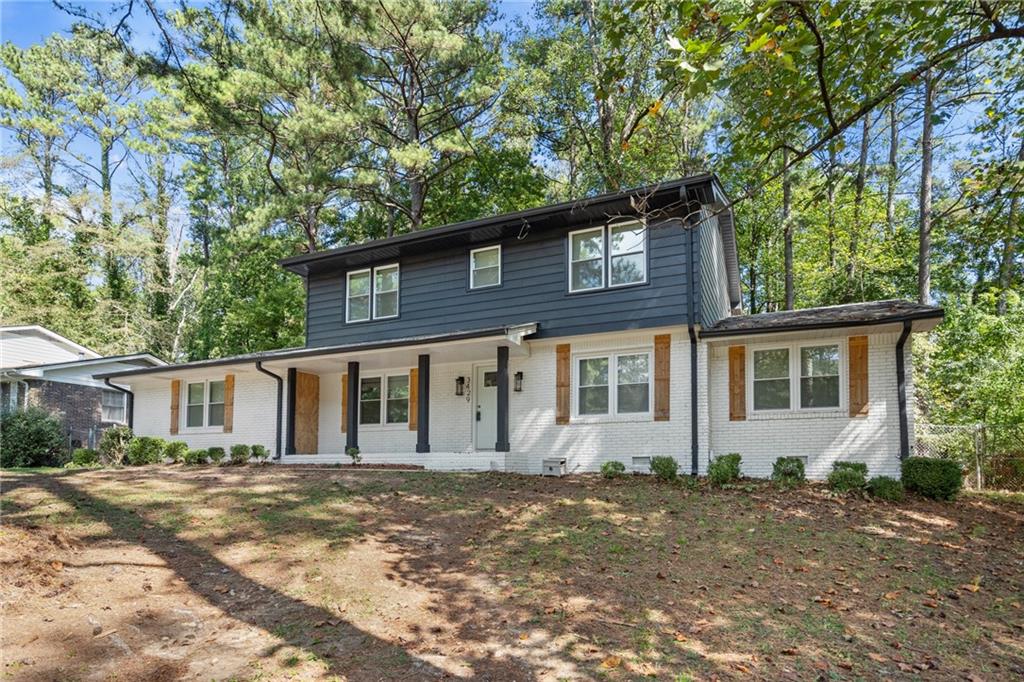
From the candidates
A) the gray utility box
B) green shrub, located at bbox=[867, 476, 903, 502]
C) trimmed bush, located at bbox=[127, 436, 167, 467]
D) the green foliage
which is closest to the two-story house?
the gray utility box

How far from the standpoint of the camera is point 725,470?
11148mm

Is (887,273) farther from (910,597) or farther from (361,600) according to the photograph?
A: (361,600)

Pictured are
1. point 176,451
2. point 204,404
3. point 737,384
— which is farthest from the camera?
point 204,404

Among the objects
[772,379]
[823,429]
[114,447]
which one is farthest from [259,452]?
[823,429]

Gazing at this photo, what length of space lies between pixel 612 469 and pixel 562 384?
240 cm

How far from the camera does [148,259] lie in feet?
98.6

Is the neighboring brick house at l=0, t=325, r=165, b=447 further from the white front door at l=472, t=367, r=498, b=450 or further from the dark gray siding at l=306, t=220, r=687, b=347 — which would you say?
the white front door at l=472, t=367, r=498, b=450

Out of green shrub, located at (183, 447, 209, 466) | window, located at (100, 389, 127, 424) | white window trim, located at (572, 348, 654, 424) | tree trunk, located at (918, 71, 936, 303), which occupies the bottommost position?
green shrub, located at (183, 447, 209, 466)

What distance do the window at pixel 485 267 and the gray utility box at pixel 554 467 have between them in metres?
4.29

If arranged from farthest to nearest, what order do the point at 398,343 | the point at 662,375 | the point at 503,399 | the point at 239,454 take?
the point at 239,454 → the point at 398,343 → the point at 503,399 → the point at 662,375

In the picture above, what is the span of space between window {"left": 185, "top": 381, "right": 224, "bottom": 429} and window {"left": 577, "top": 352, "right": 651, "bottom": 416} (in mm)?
10486

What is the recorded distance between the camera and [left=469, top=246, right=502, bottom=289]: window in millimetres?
15062

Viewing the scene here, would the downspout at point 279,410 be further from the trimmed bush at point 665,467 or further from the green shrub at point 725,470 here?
the green shrub at point 725,470

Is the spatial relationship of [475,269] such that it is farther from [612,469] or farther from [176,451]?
[176,451]
